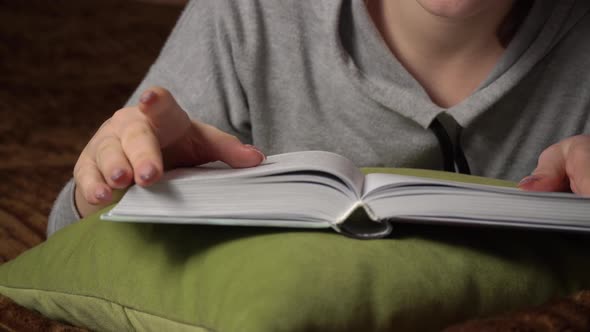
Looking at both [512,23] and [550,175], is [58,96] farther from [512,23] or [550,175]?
[550,175]

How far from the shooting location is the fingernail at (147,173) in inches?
26.6

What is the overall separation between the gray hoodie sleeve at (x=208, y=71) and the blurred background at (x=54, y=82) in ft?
0.79

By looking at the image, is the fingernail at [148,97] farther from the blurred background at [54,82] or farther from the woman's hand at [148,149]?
the blurred background at [54,82]

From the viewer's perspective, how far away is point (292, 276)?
2.03ft

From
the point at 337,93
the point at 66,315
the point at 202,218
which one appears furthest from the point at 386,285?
the point at 337,93

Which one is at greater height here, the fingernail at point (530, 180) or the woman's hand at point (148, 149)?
the woman's hand at point (148, 149)

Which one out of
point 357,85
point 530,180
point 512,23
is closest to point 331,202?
point 530,180

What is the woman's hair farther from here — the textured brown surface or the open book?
the textured brown surface

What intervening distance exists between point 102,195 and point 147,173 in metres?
0.06

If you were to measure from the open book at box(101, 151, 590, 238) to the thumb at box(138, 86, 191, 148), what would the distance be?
85 millimetres

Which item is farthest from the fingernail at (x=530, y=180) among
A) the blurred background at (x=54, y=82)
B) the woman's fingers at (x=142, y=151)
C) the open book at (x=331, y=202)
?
the blurred background at (x=54, y=82)

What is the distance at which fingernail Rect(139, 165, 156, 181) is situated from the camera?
0.68 metres

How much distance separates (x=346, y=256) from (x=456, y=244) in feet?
0.41

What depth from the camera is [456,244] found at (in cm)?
72
